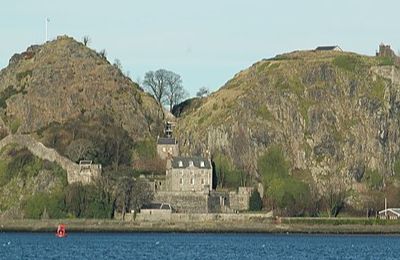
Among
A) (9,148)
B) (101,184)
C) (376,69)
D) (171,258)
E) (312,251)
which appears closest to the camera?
(171,258)

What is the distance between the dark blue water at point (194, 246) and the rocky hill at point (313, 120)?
22.4 m

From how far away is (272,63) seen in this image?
604ft

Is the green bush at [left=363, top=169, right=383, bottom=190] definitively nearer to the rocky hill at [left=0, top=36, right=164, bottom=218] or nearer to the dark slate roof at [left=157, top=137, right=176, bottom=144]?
the dark slate roof at [left=157, top=137, right=176, bottom=144]

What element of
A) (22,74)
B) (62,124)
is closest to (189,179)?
(62,124)

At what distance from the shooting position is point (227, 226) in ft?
491

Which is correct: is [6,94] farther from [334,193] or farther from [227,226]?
[334,193]

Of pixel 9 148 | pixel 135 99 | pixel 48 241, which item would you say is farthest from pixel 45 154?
pixel 48 241

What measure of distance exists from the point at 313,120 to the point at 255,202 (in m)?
17.4

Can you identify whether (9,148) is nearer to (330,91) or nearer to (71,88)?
(71,88)

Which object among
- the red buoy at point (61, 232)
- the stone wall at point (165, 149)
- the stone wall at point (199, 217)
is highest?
the stone wall at point (165, 149)

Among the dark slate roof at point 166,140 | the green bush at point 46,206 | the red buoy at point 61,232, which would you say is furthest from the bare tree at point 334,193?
the red buoy at point 61,232

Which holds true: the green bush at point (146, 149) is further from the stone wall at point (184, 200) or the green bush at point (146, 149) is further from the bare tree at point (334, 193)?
the bare tree at point (334, 193)

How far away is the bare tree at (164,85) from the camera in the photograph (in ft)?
634

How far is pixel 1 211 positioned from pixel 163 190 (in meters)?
18.2
